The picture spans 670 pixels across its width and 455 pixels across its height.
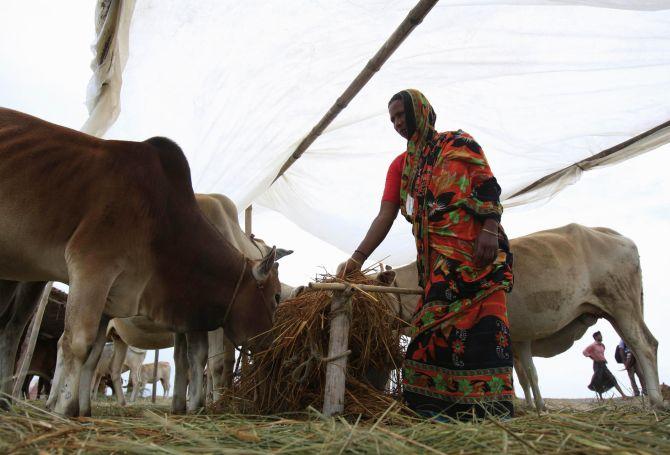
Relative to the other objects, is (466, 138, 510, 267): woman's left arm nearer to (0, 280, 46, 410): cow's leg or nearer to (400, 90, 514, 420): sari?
(400, 90, 514, 420): sari

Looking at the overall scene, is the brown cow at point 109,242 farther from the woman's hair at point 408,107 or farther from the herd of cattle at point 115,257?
the woman's hair at point 408,107

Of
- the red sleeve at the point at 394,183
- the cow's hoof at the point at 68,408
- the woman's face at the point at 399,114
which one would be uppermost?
the woman's face at the point at 399,114

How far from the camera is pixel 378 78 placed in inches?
174

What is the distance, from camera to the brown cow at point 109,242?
267cm

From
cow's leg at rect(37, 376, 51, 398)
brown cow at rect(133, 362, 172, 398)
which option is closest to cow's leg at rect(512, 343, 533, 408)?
cow's leg at rect(37, 376, 51, 398)

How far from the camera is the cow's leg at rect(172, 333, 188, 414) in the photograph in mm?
3904

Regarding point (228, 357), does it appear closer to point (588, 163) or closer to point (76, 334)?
point (76, 334)

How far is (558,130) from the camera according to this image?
196 inches

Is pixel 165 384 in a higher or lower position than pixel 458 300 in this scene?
lower

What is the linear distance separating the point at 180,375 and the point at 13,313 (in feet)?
4.01

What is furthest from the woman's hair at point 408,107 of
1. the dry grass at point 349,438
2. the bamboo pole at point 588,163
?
the bamboo pole at point 588,163

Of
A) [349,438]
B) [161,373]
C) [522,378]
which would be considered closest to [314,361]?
[349,438]

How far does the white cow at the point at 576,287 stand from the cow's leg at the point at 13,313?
9.66 ft

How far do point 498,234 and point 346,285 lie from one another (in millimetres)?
815
